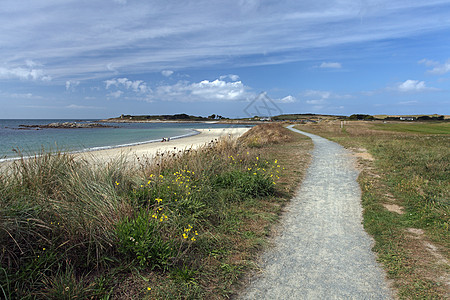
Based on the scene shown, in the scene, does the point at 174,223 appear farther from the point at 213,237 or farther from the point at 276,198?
the point at 276,198

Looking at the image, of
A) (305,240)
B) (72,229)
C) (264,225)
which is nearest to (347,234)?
(305,240)

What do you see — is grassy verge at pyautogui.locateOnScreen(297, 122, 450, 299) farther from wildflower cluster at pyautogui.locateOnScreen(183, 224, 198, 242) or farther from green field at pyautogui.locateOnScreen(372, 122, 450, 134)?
green field at pyautogui.locateOnScreen(372, 122, 450, 134)

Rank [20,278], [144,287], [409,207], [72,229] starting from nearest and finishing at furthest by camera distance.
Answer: [20,278]
[144,287]
[72,229]
[409,207]

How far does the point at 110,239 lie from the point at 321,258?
2.75 m

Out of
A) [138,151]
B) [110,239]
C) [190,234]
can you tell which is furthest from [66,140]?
[110,239]

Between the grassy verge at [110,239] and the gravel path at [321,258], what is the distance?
33 cm

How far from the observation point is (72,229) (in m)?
3.29

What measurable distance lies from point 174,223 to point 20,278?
6.09 ft

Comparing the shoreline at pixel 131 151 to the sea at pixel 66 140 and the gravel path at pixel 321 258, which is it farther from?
the gravel path at pixel 321 258

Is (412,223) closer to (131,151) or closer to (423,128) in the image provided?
(131,151)

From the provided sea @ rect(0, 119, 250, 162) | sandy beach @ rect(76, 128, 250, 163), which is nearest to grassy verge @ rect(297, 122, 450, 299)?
sandy beach @ rect(76, 128, 250, 163)

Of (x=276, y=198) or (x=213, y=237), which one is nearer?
(x=213, y=237)

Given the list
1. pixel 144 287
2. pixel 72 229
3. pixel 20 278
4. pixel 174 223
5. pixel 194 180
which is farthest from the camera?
pixel 194 180

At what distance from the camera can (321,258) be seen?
379cm
